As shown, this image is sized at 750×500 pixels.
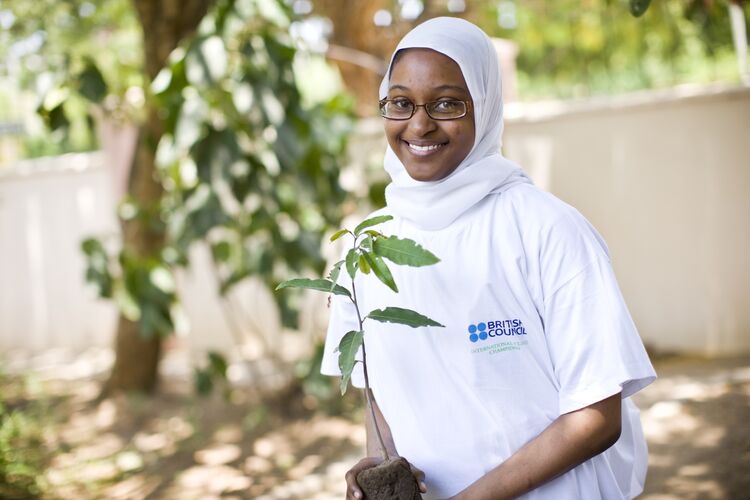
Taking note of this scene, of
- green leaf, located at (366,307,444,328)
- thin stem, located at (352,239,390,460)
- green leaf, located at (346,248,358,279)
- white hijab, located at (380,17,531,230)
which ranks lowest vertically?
thin stem, located at (352,239,390,460)

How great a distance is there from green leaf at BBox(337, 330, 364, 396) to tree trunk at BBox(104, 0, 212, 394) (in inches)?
137

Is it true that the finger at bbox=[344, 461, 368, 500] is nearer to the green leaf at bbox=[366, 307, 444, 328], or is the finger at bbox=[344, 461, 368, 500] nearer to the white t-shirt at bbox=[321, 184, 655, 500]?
the white t-shirt at bbox=[321, 184, 655, 500]

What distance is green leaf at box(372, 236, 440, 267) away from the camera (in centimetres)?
134

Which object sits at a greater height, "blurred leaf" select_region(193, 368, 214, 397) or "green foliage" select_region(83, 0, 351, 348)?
"green foliage" select_region(83, 0, 351, 348)

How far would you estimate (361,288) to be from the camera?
1608 mm

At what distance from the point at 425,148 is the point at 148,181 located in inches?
166

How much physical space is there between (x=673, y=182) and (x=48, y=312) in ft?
19.1

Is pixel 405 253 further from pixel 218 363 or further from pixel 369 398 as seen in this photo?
pixel 218 363

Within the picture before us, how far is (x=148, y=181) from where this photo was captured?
213 inches

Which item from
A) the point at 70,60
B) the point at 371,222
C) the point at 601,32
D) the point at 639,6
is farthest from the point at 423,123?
the point at 601,32

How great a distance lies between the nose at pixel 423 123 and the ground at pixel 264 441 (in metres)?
2.49

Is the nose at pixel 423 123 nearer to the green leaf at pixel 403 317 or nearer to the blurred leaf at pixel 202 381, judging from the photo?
the green leaf at pixel 403 317

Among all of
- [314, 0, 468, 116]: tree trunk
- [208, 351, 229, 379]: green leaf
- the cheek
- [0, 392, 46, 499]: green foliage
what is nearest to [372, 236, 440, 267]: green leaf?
the cheek

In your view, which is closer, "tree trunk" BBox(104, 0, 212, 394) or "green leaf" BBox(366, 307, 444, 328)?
"green leaf" BBox(366, 307, 444, 328)
